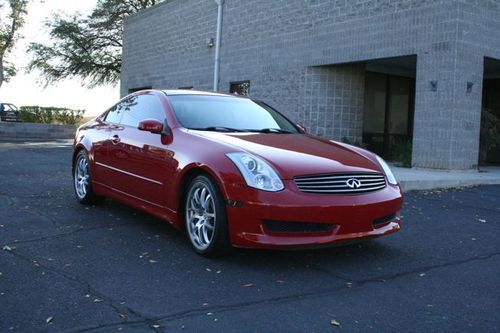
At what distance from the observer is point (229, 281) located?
174 inches

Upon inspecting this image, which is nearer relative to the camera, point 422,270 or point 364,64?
point 422,270

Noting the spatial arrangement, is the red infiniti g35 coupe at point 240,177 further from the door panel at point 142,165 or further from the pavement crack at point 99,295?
the pavement crack at point 99,295

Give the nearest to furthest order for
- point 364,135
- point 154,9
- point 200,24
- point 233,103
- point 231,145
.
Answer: point 231,145
point 233,103
point 364,135
point 200,24
point 154,9

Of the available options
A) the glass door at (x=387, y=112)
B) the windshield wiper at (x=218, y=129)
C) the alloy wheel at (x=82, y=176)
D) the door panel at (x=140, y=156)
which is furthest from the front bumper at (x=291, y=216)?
the glass door at (x=387, y=112)

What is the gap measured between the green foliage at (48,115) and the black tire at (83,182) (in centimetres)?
2129

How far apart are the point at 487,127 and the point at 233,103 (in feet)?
→ 30.6

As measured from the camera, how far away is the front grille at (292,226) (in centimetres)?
462

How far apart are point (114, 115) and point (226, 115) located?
5.71 ft

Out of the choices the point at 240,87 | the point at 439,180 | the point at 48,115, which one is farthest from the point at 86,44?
the point at 439,180

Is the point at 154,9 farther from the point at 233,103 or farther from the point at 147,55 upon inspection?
the point at 233,103

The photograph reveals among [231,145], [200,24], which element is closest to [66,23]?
[200,24]

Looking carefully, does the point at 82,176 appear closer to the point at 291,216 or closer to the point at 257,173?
the point at 257,173

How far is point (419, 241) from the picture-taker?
5.99m

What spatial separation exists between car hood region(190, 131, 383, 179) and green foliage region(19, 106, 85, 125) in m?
24.0
